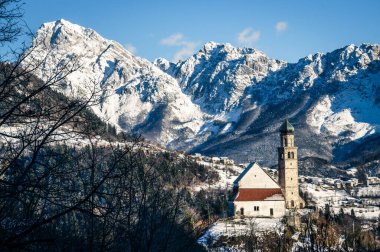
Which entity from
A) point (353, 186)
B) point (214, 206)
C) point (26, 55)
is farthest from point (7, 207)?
point (353, 186)

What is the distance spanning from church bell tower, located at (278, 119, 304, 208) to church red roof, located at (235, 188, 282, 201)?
14.6 feet

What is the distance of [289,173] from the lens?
61.6 m

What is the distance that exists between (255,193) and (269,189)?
6.04 ft

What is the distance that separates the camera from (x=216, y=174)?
110 metres

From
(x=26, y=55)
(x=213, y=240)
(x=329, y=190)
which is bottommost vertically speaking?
(x=213, y=240)

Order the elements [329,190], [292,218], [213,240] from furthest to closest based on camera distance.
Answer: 1. [329,190]
2. [292,218]
3. [213,240]

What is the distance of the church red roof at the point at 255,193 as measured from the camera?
55719 mm

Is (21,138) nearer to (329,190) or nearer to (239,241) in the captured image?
(239,241)

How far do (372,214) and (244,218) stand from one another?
38612 mm

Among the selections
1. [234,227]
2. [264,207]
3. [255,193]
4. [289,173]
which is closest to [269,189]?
[255,193]

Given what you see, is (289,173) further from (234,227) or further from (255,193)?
(234,227)

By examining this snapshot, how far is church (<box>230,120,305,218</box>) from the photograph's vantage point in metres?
55.4

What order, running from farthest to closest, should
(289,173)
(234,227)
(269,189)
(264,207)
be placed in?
(289,173) < (269,189) < (264,207) < (234,227)

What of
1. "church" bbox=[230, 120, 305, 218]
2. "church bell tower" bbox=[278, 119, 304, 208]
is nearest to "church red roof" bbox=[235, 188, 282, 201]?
"church" bbox=[230, 120, 305, 218]
